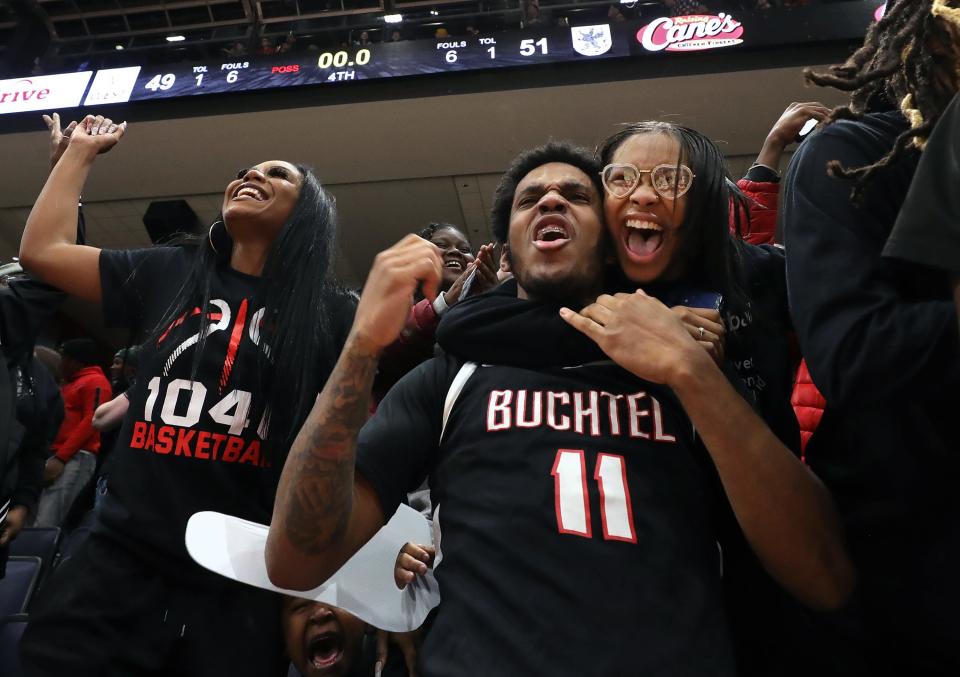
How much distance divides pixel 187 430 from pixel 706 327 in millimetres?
1122

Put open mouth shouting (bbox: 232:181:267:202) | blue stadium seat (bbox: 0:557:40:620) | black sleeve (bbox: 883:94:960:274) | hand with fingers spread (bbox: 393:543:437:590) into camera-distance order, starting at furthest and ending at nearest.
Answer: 1. blue stadium seat (bbox: 0:557:40:620)
2. open mouth shouting (bbox: 232:181:267:202)
3. hand with fingers spread (bbox: 393:543:437:590)
4. black sleeve (bbox: 883:94:960:274)

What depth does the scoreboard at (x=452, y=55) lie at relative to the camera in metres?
6.36

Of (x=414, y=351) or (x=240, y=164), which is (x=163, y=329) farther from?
(x=240, y=164)

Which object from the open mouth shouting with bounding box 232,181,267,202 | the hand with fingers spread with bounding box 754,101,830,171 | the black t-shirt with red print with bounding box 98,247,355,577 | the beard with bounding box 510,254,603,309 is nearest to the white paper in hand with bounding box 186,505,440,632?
the black t-shirt with red print with bounding box 98,247,355,577

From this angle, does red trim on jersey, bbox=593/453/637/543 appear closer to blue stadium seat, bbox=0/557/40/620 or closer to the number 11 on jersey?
the number 11 on jersey

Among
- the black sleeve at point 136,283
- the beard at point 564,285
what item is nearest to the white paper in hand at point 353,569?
the beard at point 564,285

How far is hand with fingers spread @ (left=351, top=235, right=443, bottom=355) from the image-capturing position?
115 cm

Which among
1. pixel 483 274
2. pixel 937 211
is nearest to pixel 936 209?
pixel 937 211

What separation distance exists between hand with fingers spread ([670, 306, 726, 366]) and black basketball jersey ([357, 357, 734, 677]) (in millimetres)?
144

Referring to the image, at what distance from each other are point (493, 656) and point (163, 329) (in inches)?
45.8

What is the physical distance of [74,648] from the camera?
149cm

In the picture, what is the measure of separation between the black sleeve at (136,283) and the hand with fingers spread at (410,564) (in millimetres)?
905

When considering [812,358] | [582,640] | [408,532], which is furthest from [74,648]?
[812,358]

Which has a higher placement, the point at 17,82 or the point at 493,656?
the point at 493,656
